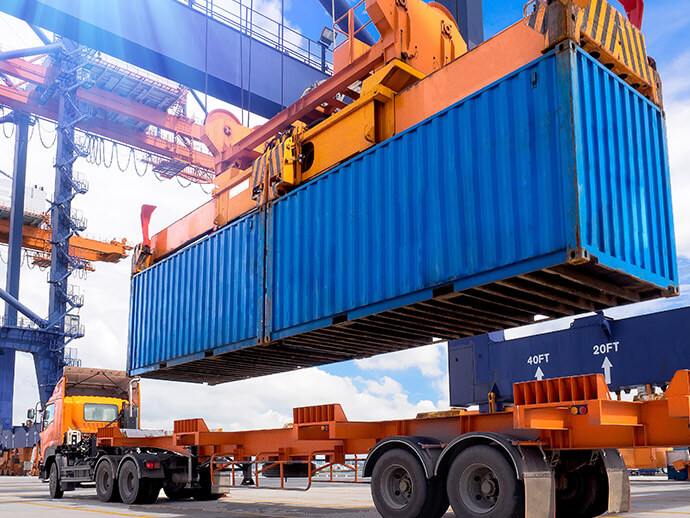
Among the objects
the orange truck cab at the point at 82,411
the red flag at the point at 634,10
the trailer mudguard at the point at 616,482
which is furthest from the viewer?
the orange truck cab at the point at 82,411

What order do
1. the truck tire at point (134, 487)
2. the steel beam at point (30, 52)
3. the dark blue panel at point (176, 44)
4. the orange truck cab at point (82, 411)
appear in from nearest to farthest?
the truck tire at point (134, 487) → the dark blue panel at point (176, 44) → the orange truck cab at point (82, 411) → the steel beam at point (30, 52)

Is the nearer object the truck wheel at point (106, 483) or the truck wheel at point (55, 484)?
the truck wheel at point (106, 483)

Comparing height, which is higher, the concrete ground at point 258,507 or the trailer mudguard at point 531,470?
the trailer mudguard at point 531,470

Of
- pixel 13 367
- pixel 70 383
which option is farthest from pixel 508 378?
pixel 13 367

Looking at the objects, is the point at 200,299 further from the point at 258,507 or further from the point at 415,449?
the point at 415,449

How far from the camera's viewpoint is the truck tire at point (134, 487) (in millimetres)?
11672

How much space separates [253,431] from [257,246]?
2.83 m

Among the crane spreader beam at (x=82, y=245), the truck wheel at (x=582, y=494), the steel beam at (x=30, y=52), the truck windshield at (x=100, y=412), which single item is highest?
the steel beam at (x=30, y=52)

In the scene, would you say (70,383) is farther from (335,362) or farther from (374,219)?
(374,219)

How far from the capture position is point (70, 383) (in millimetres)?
14828

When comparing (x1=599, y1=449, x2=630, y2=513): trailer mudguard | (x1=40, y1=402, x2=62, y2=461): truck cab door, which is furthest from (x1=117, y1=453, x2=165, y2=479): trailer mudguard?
(x1=599, y1=449, x2=630, y2=513): trailer mudguard

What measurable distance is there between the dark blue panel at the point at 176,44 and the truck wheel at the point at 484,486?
11150 mm

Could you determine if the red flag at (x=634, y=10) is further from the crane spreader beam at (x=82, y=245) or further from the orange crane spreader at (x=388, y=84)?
the crane spreader beam at (x=82, y=245)

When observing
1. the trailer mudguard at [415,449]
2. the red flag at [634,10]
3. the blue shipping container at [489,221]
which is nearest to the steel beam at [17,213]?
the blue shipping container at [489,221]
